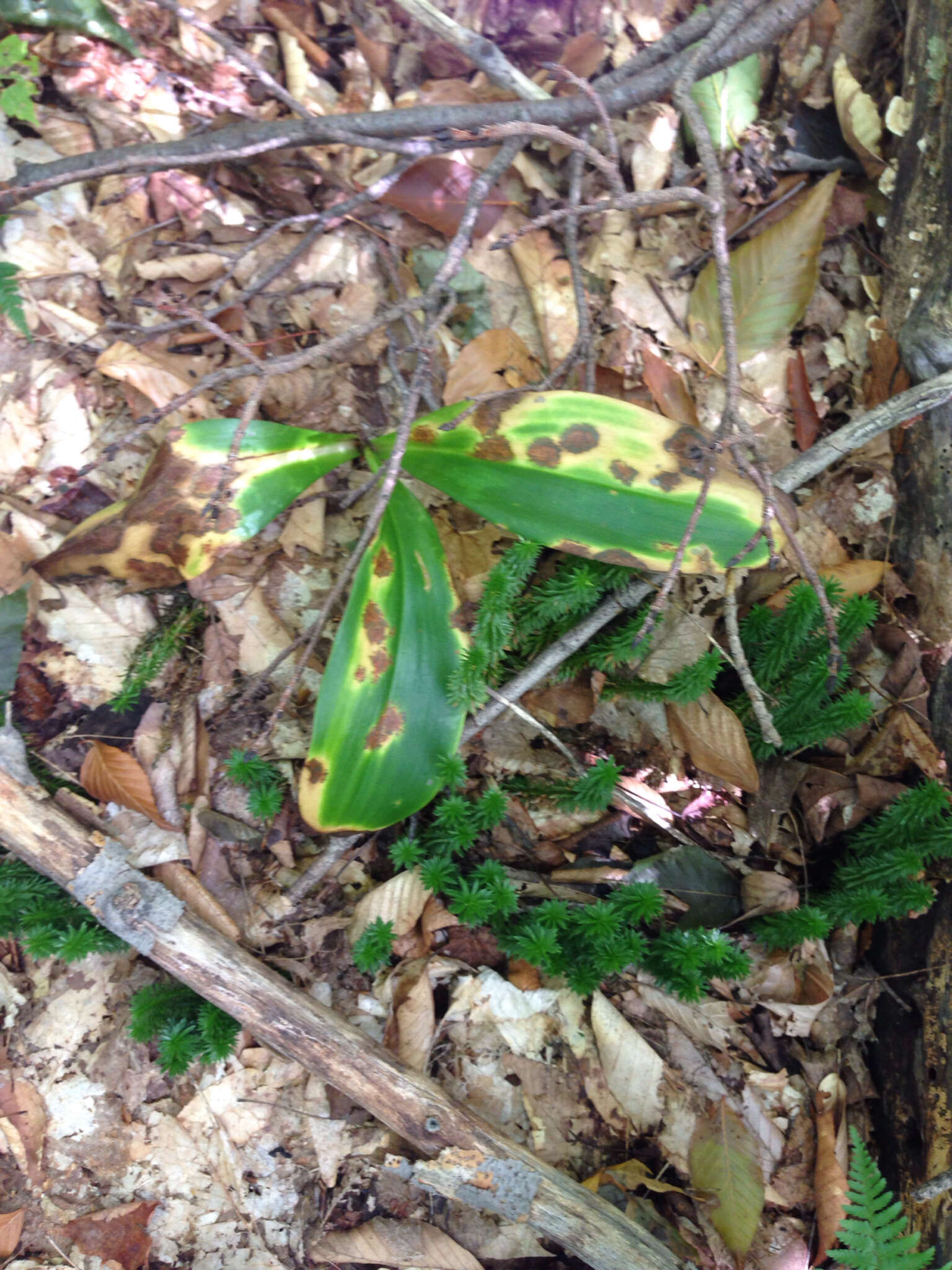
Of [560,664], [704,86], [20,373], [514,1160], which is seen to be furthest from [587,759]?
[704,86]

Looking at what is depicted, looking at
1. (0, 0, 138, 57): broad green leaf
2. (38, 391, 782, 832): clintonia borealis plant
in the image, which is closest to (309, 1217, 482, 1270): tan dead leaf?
(38, 391, 782, 832): clintonia borealis plant

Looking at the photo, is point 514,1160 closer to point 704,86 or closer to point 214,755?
point 214,755

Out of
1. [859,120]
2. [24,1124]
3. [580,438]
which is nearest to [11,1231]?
[24,1124]

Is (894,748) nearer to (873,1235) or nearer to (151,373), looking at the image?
(873,1235)

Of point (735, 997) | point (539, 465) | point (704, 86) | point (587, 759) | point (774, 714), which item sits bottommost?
point (735, 997)

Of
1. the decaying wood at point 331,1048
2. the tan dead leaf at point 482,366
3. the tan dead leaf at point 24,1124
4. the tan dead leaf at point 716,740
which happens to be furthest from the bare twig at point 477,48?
the tan dead leaf at point 24,1124

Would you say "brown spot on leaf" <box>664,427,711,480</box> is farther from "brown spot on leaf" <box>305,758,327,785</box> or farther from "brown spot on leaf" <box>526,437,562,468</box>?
"brown spot on leaf" <box>305,758,327,785</box>

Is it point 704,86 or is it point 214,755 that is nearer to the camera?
point 214,755
